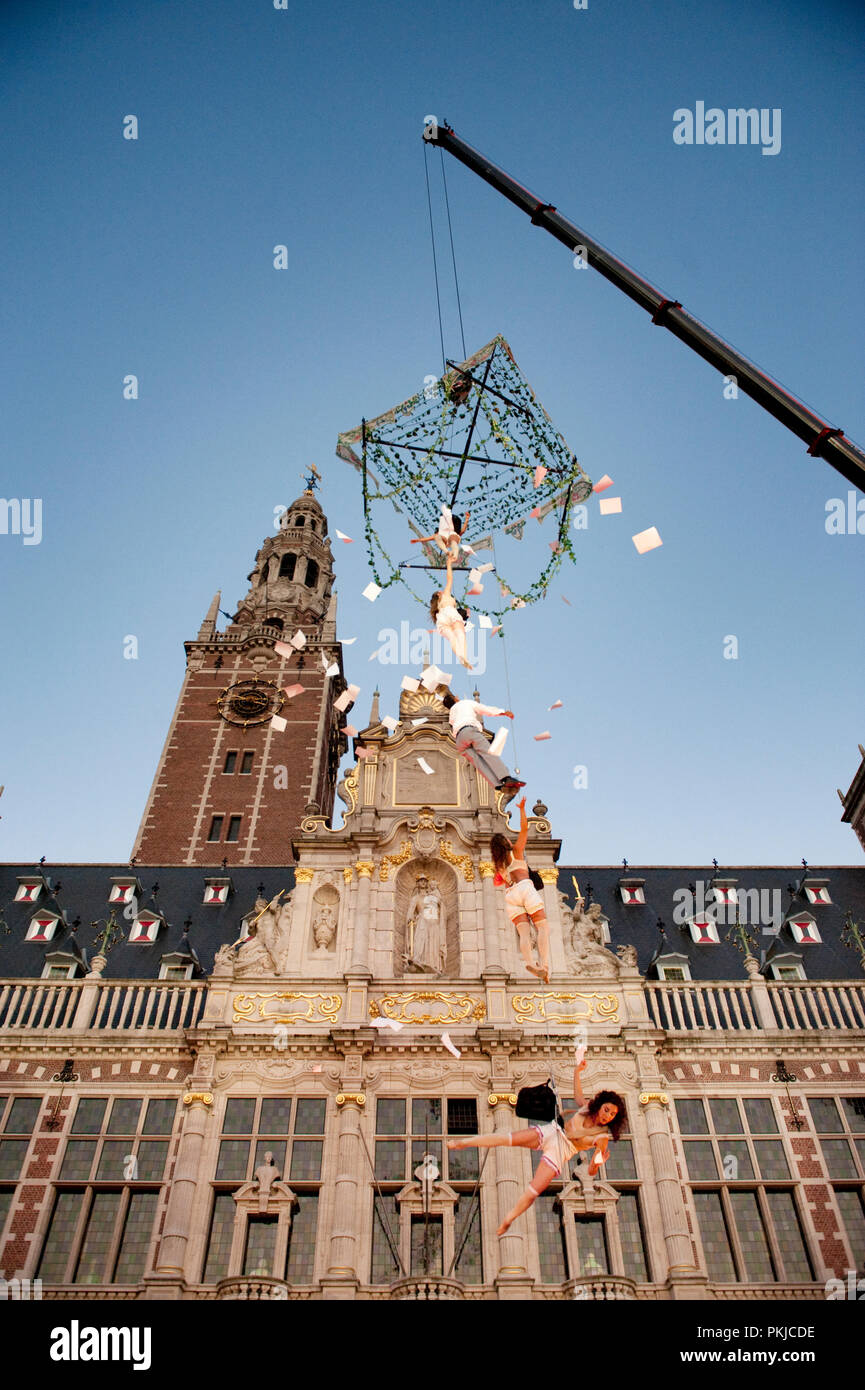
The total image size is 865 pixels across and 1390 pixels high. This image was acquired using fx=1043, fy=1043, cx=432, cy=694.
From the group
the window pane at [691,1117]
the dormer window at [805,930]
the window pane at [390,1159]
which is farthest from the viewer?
the dormer window at [805,930]

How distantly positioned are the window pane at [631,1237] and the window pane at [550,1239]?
1096 millimetres

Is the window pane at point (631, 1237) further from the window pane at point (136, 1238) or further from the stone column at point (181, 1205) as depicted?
the window pane at point (136, 1238)

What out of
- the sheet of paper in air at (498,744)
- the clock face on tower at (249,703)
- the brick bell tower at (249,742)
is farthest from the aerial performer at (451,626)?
the clock face on tower at (249,703)

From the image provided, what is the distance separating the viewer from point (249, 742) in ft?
161

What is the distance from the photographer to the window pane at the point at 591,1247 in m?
18.4

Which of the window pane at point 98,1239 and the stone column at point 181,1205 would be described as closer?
the stone column at point 181,1205

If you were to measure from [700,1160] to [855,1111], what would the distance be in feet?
11.2

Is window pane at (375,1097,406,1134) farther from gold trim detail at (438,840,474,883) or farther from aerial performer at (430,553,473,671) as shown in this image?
aerial performer at (430,553,473,671)

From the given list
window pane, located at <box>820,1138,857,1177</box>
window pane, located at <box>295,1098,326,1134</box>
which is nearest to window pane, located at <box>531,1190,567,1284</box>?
window pane, located at <box>295,1098,326,1134</box>

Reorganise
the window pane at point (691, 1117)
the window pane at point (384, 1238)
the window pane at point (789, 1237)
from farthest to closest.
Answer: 1. the window pane at point (691, 1117)
2. the window pane at point (789, 1237)
3. the window pane at point (384, 1238)

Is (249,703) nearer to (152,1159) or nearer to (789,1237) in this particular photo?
(152,1159)

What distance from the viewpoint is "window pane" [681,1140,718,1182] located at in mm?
19877

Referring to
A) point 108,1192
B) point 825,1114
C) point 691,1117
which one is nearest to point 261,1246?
point 108,1192

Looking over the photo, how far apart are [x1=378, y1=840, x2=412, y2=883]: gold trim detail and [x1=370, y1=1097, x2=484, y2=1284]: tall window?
5.36 metres
